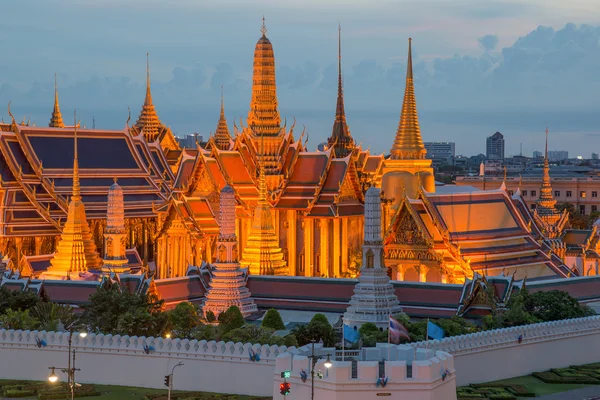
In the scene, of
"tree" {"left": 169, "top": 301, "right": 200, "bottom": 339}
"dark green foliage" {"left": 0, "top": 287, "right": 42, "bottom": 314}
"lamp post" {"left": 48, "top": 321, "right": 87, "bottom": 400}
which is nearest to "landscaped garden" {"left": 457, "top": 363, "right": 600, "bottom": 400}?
"tree" {"left": 169, "top": 301, "right": 200, "bottom": 339}

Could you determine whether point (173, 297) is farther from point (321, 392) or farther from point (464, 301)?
point (321, 392)

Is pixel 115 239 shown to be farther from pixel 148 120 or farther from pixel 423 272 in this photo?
pixel 148 120

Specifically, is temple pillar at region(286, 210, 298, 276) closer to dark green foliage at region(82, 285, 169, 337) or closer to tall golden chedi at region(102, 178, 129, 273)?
tall golden chedi at region(102, 178, 129, 273)

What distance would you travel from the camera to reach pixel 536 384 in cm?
4097

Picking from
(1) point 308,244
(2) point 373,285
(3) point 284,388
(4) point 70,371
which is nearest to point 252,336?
(2) point 373,285

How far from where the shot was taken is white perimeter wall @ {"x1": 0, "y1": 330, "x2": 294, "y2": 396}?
39.0m

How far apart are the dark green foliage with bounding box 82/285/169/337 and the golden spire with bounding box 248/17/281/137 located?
18.3m

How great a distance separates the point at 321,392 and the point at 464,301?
14969mm

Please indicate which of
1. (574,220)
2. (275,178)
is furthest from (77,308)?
(574,220)

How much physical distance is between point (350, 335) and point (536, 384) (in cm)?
563

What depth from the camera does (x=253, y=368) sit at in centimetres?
3891

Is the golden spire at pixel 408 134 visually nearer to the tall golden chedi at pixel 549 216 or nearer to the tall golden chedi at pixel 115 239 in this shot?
the tall golden chedi at pixel 115 239

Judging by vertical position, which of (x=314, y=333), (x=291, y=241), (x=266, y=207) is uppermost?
(x=266, y=207)

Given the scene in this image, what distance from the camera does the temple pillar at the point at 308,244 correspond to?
61.1 metres
